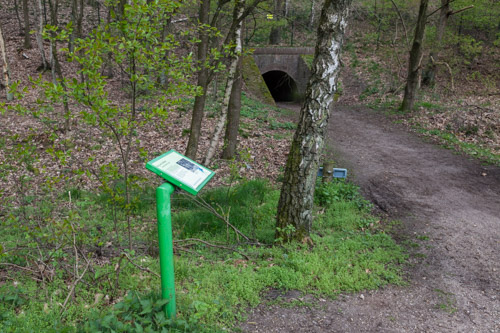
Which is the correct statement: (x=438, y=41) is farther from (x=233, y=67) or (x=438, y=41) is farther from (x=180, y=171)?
(x=180, y=171)

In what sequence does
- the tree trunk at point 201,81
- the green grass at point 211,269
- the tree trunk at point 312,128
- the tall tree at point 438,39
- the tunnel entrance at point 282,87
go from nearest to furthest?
the green grass at point 211,269, the tree trunk at point 312,128, the tree trunk at point 201,81, the tall tree at point 438,39, the tunnel entrance at point 282,87

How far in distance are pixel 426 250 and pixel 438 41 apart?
43.3ft

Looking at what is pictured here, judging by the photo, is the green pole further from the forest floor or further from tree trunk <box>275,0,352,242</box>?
tree trunk <box>275,0,352,242</box>

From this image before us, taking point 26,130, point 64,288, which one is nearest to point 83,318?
point 64,288

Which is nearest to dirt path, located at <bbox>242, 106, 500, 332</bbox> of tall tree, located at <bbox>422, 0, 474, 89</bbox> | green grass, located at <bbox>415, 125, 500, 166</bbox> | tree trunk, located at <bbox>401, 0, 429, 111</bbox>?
green grass, located at <bbox>415, 125, 500, 166</bbox>

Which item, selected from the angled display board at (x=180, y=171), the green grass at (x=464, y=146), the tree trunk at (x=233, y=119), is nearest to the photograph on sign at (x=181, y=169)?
the angled display board at (x=180, y=171)

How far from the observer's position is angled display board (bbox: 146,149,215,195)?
301 centimetres

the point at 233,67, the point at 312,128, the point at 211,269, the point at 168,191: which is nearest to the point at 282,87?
the point at 233,67

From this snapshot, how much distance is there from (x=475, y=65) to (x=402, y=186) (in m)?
15.9

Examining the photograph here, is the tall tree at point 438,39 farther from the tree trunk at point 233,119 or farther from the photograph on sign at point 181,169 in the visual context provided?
the photograph on sign at point 181,169

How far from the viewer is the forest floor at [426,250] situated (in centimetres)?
390

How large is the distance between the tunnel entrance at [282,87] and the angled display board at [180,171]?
19.1 m

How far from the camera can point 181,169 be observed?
10.6ft

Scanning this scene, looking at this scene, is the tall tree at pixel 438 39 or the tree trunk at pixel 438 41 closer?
the tall tree at pixel 438 39
